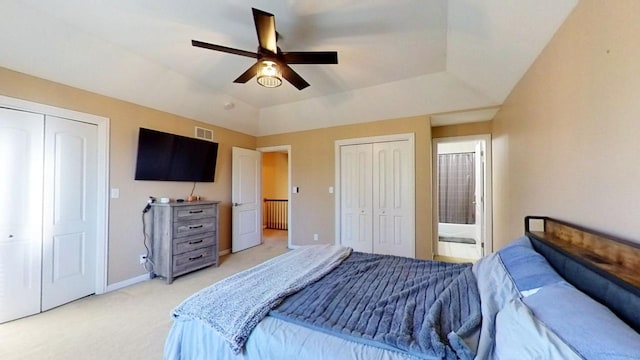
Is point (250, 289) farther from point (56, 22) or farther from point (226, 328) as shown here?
point (56, 22)

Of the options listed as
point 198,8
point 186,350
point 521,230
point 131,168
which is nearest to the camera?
point 186,350

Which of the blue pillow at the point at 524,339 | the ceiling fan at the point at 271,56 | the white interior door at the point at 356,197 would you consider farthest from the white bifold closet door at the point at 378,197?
the blue pillow at the point at 524,339

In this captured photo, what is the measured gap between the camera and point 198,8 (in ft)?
6.99

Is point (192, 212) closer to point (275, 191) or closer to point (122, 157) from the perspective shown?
point (122, 157)

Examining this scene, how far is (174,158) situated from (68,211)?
51.9 inches

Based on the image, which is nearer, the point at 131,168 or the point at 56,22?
the point at 56,22

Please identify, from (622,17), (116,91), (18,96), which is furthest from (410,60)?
(18,96)

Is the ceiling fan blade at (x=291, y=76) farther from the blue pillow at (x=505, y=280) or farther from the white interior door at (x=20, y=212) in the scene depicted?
the white interior door at (x=20, y=212)

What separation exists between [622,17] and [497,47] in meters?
1.20

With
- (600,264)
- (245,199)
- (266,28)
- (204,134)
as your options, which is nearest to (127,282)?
(245,199)

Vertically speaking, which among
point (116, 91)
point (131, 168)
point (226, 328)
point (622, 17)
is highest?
point (116, 91)

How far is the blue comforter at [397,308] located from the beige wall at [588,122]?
768 mm

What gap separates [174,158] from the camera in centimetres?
373

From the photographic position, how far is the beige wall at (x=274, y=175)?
7.97 metres
